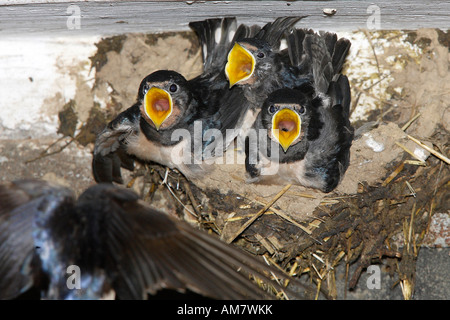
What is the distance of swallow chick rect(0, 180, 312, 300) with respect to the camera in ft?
8.54

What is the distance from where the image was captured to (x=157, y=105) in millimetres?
3473

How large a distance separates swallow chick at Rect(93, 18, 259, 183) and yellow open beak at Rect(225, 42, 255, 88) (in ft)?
0.63

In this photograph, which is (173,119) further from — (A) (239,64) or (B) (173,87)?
(A) (239,64)

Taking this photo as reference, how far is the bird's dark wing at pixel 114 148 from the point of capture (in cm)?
357

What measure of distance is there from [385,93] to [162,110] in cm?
129

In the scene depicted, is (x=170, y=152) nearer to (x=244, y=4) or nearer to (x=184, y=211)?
(x=184, y=211)

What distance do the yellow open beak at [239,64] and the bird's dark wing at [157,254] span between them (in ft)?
3.33

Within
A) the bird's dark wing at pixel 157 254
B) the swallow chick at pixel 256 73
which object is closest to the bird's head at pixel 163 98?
the swallow chick at pixel 256 73

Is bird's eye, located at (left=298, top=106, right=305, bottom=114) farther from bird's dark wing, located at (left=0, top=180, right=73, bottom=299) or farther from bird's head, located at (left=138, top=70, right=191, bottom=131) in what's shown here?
bird's dark wing, located at (left=0, top=180, right=73, bottom=299)

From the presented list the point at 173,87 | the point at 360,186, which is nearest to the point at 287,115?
the point at 360,186

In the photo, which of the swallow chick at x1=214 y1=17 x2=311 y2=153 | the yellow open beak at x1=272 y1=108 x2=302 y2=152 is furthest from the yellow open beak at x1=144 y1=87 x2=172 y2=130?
the yellow open beak at x1=272 y1=108 x2=302 y2=152

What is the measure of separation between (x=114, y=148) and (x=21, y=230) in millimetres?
1042

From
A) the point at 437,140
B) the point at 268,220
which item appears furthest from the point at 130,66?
the point at 437,140

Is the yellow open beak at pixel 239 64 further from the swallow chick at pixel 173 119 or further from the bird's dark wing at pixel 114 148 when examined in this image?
the bird's dark wing at pixel 114 148
